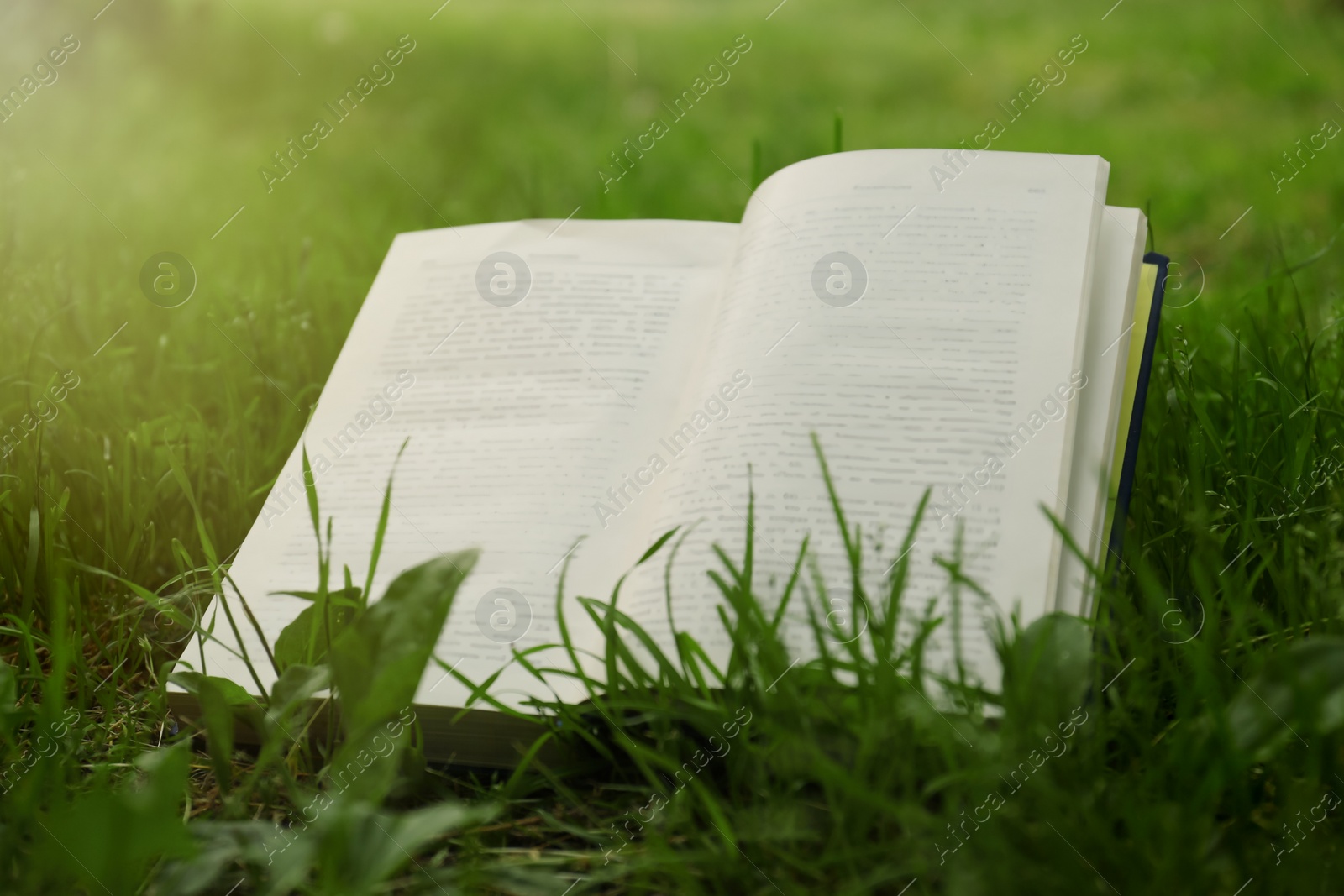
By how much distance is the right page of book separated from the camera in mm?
863

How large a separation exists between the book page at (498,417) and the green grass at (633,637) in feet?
0.27

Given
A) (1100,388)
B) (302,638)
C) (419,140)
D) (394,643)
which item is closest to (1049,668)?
(1100,388)

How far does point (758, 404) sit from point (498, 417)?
1.01 feet

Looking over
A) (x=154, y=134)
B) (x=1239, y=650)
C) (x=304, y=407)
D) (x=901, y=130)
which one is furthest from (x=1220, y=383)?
(x=154, y=134)

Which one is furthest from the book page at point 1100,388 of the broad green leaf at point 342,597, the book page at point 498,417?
the broad green leaf at point 342,597

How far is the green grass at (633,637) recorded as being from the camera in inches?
25.0

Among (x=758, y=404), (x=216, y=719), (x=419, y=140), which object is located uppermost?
(x=419, y=140)

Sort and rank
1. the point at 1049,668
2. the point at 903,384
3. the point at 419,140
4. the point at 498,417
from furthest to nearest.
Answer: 1. the point at 419,140
2. the point at 498,417
3. the point at 903,384
4. the point at 1049,668

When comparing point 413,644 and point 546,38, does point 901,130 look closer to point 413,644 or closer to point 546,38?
point 546,38

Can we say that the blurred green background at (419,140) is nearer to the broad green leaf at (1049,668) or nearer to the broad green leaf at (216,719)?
the broad green leaf at (216,719)

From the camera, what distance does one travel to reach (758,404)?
3.28 feet

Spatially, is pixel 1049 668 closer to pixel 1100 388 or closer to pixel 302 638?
pixel 1100 388

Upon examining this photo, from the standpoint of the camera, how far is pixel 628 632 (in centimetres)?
90

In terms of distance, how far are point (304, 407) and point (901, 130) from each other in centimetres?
245
